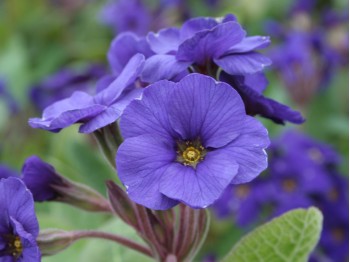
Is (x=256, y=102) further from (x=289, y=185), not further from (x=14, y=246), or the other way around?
(x=289, y=185)

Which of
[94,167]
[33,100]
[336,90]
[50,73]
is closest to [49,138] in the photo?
[33,100]

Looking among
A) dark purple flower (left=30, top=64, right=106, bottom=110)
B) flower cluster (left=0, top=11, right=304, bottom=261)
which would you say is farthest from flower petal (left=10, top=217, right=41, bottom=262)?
dark purple flower (left=30, top=64, right=106, bottom=110)

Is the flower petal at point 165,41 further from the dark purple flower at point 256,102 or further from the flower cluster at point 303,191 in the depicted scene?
the flower cluster at point 303,191

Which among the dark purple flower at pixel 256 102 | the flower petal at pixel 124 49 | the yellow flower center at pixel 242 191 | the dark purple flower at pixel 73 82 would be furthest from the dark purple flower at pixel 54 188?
the dark purple flower at pixel 73 82

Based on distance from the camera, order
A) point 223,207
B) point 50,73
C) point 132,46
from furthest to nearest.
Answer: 1. point 50,73
2. point 223,207
3. point 132,46

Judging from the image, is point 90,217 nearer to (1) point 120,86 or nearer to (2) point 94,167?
(2) point 94,167

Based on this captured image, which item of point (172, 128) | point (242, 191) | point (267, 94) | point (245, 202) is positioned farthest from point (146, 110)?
point (267, 94)
